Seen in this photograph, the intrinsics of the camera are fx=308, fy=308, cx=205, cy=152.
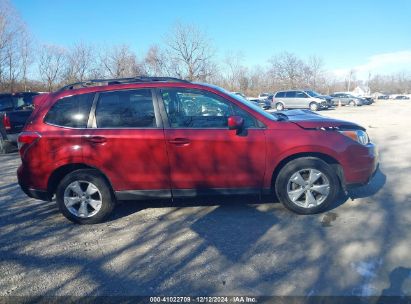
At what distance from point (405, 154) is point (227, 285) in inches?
268

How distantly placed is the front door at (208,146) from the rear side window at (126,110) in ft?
0.72

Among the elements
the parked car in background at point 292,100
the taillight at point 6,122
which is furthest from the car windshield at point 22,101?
the parked car in background at point 292,100

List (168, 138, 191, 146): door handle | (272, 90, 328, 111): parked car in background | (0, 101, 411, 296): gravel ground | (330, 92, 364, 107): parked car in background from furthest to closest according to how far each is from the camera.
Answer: (330, 92, 364, 107): parked car in background
(272, 90, 328, 111): parked car in background
(168, 138, 191, 146): door handle
(0, 101, 411, 296): gravel ground

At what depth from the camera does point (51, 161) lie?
4043mm

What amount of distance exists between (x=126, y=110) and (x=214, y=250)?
2102 millimetres

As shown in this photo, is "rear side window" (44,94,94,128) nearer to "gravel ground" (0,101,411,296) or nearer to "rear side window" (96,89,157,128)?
"rear side window" (96,89,157,128)

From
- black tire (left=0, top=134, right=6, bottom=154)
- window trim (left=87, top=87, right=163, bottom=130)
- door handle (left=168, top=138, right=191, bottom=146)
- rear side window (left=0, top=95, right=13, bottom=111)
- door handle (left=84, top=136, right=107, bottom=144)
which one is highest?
rear side window (left=0, top=95, right=13, bottom=111)

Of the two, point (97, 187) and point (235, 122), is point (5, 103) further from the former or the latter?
point (235, 122)

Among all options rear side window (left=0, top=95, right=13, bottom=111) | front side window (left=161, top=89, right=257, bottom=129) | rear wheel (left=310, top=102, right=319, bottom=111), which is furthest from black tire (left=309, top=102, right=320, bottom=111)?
front side window (left=161, top=89, right=257, bottom=129)

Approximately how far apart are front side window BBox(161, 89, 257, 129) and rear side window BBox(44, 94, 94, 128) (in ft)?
3.40

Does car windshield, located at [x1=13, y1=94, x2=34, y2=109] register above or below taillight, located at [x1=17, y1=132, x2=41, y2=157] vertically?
above

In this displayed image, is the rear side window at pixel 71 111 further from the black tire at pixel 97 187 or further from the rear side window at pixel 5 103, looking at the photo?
the rear side window at pixel 5 103

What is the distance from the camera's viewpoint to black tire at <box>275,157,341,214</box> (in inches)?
159

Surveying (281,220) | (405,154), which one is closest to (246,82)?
(405,154)
